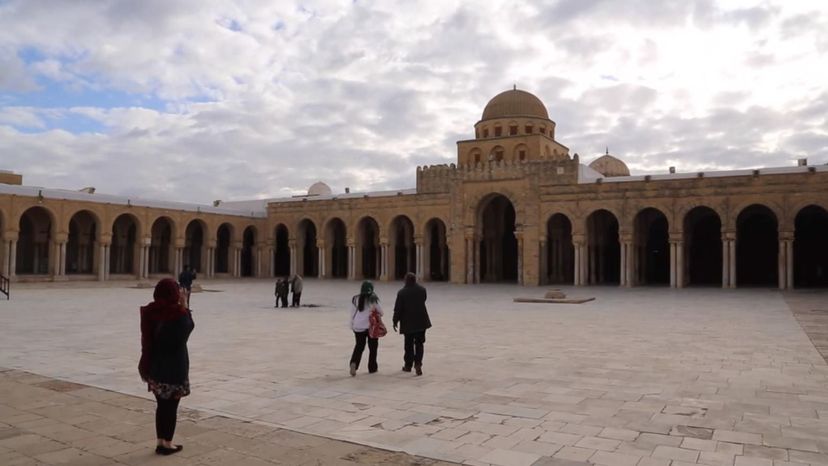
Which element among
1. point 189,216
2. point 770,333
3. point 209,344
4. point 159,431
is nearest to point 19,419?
point 159,431

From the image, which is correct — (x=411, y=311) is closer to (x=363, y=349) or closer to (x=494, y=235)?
(x=363, y=349)

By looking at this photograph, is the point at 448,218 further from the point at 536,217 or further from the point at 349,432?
the point at 349,432

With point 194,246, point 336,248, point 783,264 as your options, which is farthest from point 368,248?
point 783,264

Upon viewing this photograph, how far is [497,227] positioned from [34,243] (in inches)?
939

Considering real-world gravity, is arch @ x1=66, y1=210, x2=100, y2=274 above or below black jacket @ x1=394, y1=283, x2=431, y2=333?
above

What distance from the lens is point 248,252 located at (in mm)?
41219

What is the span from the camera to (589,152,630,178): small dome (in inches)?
1521

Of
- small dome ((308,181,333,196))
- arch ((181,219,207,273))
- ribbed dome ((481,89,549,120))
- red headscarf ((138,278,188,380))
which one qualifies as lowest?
red headscarf ((138,278,188,380))

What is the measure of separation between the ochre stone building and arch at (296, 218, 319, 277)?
0.38 ft

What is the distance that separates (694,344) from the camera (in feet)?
32.5

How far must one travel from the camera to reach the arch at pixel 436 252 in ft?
111

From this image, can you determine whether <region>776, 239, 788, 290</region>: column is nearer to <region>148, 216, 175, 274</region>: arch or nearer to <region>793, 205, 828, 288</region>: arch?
<region>793, 205, 828, 288</region>: arch

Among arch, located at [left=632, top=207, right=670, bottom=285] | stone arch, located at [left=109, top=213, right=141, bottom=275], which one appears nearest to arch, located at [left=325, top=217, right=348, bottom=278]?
stone arch, located at [left=109, top=213, right=141, bottom=275]

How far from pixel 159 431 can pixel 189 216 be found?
32417 mm
